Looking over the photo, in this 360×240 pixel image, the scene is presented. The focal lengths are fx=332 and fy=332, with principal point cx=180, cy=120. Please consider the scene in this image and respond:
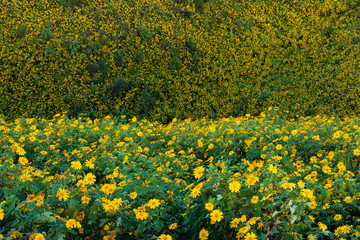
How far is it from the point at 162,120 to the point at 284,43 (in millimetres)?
4427

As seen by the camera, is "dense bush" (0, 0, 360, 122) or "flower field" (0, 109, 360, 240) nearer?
"flower field" (0, 109, 360, 240)

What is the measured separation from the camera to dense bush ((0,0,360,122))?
7.98m

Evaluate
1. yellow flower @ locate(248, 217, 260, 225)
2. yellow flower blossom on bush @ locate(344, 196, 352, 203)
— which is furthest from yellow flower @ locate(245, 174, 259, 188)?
yellow flower blossom on bush @ locate(344, 196, 352, 203)

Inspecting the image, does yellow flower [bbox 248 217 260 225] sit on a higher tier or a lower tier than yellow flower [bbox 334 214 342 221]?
higher

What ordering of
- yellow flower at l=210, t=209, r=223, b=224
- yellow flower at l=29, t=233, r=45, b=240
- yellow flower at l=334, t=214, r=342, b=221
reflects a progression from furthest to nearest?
yellow flower at l=334, t=214, r=342, b=221
yellow flower at l=210, t=209, r=223, b=224
yellow flower at l=29, t=233, r=45, b=240

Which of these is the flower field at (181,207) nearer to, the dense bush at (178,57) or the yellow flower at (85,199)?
the yellow flower at (85,199)

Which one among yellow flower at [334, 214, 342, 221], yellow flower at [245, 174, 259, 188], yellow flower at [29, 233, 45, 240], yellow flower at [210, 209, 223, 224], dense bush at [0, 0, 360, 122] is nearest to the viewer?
yellow flower at [29, 233, 45, 240]

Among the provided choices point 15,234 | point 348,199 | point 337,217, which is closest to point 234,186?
point 337,217

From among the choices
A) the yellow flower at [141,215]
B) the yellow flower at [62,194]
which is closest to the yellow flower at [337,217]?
the yellow flower at [141,215]

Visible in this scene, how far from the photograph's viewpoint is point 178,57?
28.6ft

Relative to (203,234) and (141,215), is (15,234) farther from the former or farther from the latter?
(203,234)

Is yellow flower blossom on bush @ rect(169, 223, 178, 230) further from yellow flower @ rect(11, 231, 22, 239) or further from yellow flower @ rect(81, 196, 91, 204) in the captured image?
yellow flower @ rect(11, 231, 22, 239)

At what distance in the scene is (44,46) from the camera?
8.12 m

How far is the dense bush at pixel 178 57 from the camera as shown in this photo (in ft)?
26.2
